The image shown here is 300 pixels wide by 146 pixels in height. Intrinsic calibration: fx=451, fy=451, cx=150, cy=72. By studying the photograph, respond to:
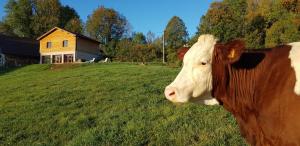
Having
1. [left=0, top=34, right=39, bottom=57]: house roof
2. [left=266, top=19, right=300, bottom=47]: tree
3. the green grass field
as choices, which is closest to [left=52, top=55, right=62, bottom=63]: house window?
[left=0, top=34, right=39, bottom=57]: house roof

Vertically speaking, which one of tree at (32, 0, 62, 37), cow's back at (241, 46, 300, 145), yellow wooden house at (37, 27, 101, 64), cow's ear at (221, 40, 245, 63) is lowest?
cow's back at (241, 46, 300, 145)

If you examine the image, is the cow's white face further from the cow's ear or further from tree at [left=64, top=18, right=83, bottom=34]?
tree at [left=64, top=18, right=83, bottom=34]

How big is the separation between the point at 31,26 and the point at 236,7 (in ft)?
148

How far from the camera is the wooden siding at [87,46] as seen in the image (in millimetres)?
70637

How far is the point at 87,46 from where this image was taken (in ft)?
238

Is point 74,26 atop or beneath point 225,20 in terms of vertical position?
atop

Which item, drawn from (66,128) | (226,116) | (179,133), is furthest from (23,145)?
(226,116)

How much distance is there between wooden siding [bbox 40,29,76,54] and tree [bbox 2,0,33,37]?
23427 millimetres

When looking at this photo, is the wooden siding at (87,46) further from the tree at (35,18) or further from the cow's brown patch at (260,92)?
the cow's brown patch at (260,92)

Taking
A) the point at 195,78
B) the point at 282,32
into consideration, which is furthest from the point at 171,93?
the point at 282,32

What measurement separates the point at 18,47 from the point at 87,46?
1262 centimetres

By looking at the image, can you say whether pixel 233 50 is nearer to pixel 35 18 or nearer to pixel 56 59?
pixel 56 59

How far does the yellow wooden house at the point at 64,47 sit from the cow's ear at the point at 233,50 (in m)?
65.6

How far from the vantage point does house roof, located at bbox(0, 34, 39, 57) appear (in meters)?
73.9
